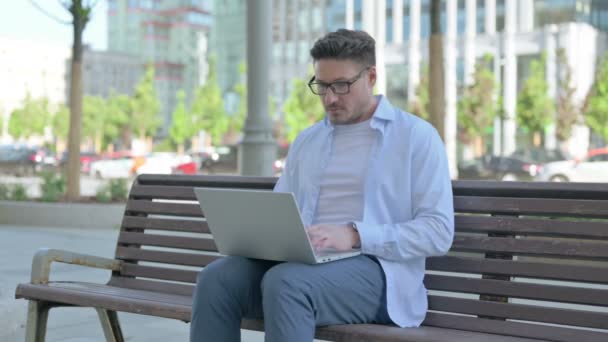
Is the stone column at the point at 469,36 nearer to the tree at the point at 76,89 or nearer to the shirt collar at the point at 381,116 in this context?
the tree at the point at 76,89

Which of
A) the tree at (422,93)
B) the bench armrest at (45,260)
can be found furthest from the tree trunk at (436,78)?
the tree at (422,93)

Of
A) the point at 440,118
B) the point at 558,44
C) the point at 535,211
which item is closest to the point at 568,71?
the point at 558,44

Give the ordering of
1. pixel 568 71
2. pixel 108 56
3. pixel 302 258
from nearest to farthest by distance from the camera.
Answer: pixel 302 258, pixel 568 71, pixel 108 56

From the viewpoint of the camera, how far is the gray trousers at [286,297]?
296 centimetres

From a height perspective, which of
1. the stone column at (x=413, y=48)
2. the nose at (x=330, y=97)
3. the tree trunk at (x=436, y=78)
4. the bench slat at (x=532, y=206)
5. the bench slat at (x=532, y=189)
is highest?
the stone column at (x=413, y=48)

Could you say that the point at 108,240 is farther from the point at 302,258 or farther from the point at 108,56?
the point at 108,56

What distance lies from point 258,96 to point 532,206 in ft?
24.0

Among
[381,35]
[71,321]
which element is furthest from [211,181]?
[381,35]

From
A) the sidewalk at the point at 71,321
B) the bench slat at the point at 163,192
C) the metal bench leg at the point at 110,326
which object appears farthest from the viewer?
the sidewalk at the point at 71,321

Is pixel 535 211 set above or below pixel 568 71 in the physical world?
below

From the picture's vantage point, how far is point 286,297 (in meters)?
2.96

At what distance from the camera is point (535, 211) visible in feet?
11.3

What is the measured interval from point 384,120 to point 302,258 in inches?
25.6

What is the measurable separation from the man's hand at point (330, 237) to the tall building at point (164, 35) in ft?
362
